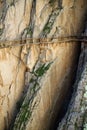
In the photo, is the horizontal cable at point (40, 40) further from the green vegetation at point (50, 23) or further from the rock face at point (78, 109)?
the rock face at point (78, 109)

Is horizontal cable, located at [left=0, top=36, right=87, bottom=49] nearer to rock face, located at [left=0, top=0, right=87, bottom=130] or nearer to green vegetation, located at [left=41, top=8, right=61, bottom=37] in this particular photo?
rock face, located at [left=0, top=0, right=87, bottom=130]

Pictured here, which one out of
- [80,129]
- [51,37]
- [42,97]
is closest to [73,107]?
[80,129]

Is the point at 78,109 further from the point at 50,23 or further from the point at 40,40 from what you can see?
the point at 50,23

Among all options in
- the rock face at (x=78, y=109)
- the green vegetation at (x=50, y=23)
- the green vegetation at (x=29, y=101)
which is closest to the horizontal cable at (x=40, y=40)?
the green vegetation at (x=50, y=23)

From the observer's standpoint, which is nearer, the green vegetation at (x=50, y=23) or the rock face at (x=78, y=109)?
the rock face at (x=78, y=109)

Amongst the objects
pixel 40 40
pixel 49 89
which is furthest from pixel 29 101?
pixel 40 40

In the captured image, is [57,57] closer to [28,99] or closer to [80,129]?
[28,99]

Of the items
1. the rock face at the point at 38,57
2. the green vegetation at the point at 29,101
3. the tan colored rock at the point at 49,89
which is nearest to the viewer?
the green vegetation at the point at 29,101

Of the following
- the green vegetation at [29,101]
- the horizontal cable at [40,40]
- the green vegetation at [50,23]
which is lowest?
the green vegetation at [29,101]

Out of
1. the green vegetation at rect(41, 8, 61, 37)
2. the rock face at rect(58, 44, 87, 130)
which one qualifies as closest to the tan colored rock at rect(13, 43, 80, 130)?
the green vegetation at rect(41, 8, 61, 37)
